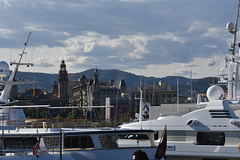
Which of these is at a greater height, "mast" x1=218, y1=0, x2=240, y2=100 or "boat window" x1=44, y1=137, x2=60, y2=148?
"mast" x1=218, y1=0, x2=240, y2=100

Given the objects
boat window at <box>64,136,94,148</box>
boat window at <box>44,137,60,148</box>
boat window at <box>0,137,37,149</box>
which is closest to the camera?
boat window at <box>64,136,94,148</box>

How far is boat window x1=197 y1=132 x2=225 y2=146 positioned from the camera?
26.9m

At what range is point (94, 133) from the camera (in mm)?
22250

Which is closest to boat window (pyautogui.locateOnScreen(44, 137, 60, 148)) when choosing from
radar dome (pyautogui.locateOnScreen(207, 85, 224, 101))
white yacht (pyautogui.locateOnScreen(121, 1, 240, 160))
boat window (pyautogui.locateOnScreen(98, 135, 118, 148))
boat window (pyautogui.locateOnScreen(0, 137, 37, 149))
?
boat window (pyautogui.locateOnScreen(0, 137, 37, 149))

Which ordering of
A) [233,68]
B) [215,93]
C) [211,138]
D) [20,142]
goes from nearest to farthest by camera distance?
[20,142] → [211,138] → [215,93] → [233,68]

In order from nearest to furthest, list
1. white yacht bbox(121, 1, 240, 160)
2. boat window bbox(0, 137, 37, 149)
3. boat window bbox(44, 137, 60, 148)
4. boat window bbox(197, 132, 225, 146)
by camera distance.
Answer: boat window bbox(44, 137, 60, 148) < boat window bbox(0, 137, 37, 149) < white yacht bbox(121, 1, 240, 160) < boat window bbox(197, 132, 225, 146)

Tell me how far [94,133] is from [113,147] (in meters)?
1.14

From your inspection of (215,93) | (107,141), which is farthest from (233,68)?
(107,141)

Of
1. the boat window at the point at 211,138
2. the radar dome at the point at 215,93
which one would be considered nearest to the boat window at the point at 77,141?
the boat window at the point at 211,138

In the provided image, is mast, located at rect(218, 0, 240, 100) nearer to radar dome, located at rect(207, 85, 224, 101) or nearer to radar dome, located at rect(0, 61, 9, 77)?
radar dome, located at rect(207, 85, 224, 101)

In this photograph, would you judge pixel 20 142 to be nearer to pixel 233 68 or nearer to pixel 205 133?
pixel 205 133

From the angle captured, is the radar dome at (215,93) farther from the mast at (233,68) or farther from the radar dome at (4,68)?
the radar dome at (4,68)

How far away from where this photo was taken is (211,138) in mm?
27234

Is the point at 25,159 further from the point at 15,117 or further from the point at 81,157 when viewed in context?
the point at 15,117
